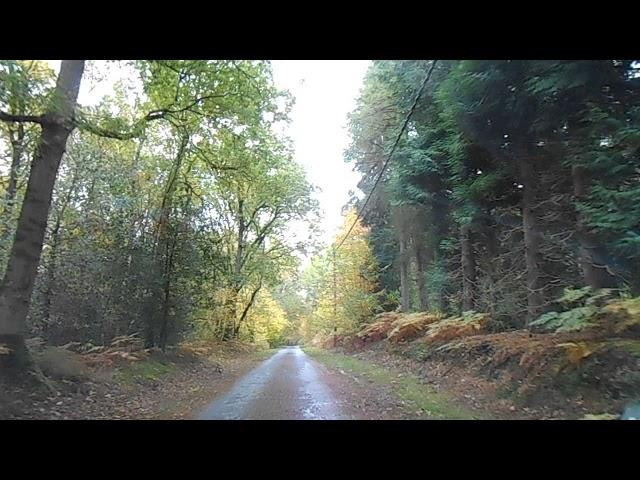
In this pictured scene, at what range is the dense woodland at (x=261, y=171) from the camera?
4.81m

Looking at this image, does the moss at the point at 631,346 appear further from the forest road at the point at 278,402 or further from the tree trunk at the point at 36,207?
the tree trunk at the point at 36,207

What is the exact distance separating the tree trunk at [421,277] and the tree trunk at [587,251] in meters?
5.21

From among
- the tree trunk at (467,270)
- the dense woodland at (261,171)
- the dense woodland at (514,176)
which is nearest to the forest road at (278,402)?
the dense woodland at (261,171)

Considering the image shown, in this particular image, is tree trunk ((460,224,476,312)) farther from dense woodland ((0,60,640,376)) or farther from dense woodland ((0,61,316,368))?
dense woodland ((0,61,316,368))

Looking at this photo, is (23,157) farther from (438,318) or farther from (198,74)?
(438,318)

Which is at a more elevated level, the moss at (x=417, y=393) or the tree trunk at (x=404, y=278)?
the tree trunk at (x=404, y=278)

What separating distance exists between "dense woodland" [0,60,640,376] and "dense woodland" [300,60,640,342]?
0.9 inches

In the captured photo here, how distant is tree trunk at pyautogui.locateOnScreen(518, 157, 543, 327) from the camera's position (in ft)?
20.1

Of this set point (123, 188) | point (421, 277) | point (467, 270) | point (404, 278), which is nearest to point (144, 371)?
point (123, 188)

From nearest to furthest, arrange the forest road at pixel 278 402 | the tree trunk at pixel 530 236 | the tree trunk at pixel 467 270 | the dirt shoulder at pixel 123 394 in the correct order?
the dirt shoulder at pixel 123 394 < the forest road at pixel 278 402 < the tree trunk at pixel 530 236 < the tree trunk at pixel 467 270
